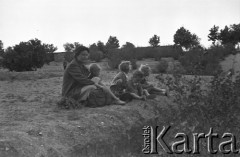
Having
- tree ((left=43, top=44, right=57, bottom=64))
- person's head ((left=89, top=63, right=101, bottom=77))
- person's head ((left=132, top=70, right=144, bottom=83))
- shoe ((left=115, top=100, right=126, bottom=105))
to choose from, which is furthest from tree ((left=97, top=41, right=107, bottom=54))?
shoe ((left=115, top=100, right=126, bottom=105))

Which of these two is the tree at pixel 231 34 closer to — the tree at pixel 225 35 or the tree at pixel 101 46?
the tree at pixel 225 35

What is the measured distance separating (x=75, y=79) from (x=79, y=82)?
0.33ft

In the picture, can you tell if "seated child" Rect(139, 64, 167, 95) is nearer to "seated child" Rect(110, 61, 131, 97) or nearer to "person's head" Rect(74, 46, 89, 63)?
"seated child" Rect(110, 61, 131, 97)

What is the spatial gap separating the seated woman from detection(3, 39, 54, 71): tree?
37.9 ft

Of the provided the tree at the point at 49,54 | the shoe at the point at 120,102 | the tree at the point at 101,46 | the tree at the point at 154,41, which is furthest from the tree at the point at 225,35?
the shoe at the point at 120,102

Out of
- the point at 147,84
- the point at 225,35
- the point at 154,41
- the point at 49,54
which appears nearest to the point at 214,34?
the point at 225,35

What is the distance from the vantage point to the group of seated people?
27.6 ft

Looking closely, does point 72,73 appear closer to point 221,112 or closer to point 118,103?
point 118,103

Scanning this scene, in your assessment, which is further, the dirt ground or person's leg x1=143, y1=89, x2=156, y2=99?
person's leg x1=143, y1=89, x2=156, y2=99

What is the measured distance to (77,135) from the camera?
20.5ft

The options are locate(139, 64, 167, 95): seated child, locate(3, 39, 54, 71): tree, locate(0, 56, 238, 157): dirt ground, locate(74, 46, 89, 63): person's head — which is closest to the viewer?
locate(0, 56, 238, 157): dirt ground

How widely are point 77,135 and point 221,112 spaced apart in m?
2.12

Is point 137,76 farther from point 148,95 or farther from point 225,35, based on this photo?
point 225,35

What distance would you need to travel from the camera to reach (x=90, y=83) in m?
8.45
